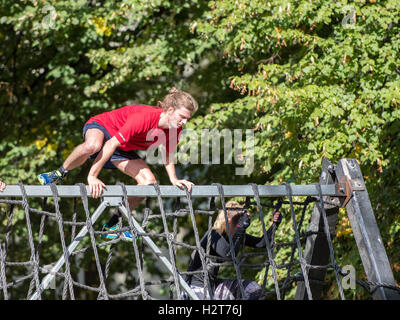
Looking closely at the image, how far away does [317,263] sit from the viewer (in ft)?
14.8

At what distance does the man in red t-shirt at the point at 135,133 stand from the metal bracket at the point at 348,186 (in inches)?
39.3

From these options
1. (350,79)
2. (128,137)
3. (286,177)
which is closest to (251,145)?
(286,177)

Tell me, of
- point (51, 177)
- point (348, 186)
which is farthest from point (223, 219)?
point (51, 177)

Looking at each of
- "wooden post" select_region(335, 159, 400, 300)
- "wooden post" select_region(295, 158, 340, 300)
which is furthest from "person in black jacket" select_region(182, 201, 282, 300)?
"wooden post" select_region(335, 159, 400, 300)

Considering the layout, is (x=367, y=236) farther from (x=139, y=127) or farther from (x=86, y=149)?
(x=86, y=149)

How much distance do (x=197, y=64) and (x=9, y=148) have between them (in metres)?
2.68

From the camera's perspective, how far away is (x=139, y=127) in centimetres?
437

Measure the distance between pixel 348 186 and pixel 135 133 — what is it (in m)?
1.36

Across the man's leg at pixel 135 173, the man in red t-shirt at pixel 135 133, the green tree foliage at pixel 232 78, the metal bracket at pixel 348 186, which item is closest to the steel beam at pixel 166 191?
the metal bracket at pixel 348 186

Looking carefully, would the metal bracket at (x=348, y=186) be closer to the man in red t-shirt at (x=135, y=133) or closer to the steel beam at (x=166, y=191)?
the steel beam at (x=166, y=191)

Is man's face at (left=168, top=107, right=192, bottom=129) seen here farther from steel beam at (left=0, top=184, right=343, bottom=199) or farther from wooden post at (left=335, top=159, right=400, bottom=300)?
wooden post at (left=335, top=159, right=400, bottom=300)

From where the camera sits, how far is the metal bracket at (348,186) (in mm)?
4016

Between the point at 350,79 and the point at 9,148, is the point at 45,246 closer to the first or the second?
the point at 9,148

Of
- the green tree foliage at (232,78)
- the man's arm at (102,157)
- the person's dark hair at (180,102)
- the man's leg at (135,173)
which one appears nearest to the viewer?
the man's arm at (102,157)
